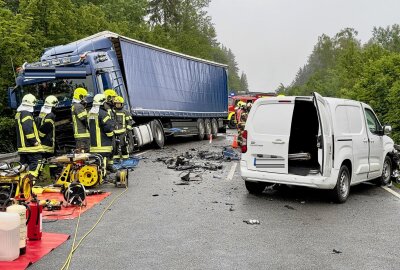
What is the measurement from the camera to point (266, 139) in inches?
334

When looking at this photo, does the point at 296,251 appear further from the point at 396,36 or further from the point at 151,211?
the point at 396,36

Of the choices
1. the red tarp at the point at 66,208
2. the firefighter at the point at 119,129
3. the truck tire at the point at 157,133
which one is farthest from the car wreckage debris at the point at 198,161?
the red tarp at the point at 66,208

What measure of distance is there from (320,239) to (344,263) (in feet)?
3.07

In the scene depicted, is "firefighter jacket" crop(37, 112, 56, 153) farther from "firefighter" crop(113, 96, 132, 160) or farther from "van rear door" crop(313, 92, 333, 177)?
"van rear door" crop(313, 92, 333, 177)

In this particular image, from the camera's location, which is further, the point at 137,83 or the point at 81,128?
the point at 137,83

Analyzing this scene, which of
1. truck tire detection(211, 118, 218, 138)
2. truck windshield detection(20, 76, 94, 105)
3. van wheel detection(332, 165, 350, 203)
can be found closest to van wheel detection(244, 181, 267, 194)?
van wheel detection(332, 165, 350, 203)

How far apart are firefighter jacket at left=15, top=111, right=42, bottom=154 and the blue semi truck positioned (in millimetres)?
2806

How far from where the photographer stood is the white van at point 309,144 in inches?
313

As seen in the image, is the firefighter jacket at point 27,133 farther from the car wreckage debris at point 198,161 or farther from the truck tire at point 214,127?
the truck tire at point 214,127

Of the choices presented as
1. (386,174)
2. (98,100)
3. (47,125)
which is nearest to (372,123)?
(386,174)

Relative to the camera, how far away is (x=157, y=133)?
18312 mm

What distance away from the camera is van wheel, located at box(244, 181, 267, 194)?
29.6 feet

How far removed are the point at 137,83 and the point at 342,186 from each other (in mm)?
10119

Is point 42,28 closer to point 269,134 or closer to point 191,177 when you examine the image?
point 191,177
